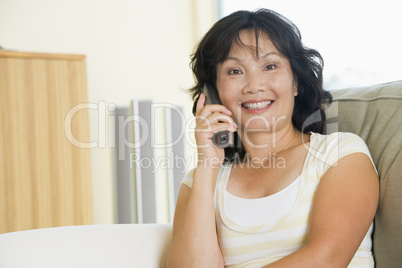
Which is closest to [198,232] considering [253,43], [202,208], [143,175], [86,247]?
[202,208]

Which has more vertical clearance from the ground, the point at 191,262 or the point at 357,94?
the point at 357,94

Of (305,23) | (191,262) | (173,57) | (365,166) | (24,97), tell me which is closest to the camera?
(365,166)

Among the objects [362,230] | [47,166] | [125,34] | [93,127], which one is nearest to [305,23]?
[125,34]

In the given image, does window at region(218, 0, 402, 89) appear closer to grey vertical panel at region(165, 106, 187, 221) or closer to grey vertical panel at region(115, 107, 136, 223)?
grey vertical panel at region(165, 106, 187, 221)

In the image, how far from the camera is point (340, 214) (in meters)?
1.22

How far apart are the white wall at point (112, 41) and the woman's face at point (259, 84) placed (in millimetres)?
2252

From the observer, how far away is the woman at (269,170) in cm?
124

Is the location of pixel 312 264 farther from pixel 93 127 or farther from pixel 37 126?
pixel 93 127

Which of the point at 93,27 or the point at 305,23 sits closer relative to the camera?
the point at 305,23

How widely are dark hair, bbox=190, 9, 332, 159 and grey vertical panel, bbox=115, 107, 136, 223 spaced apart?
1.94 meters

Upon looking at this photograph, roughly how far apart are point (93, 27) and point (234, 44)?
2344 millimetres

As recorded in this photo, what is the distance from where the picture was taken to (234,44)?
60.6 inches

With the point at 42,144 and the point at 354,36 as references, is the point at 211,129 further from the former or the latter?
the point at 354,36

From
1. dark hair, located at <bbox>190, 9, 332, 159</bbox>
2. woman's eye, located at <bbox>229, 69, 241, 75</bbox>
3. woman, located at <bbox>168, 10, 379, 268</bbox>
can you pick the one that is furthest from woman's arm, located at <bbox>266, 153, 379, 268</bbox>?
woman's eye, located at <bbox>229, 69, 241, 75</bbox>
